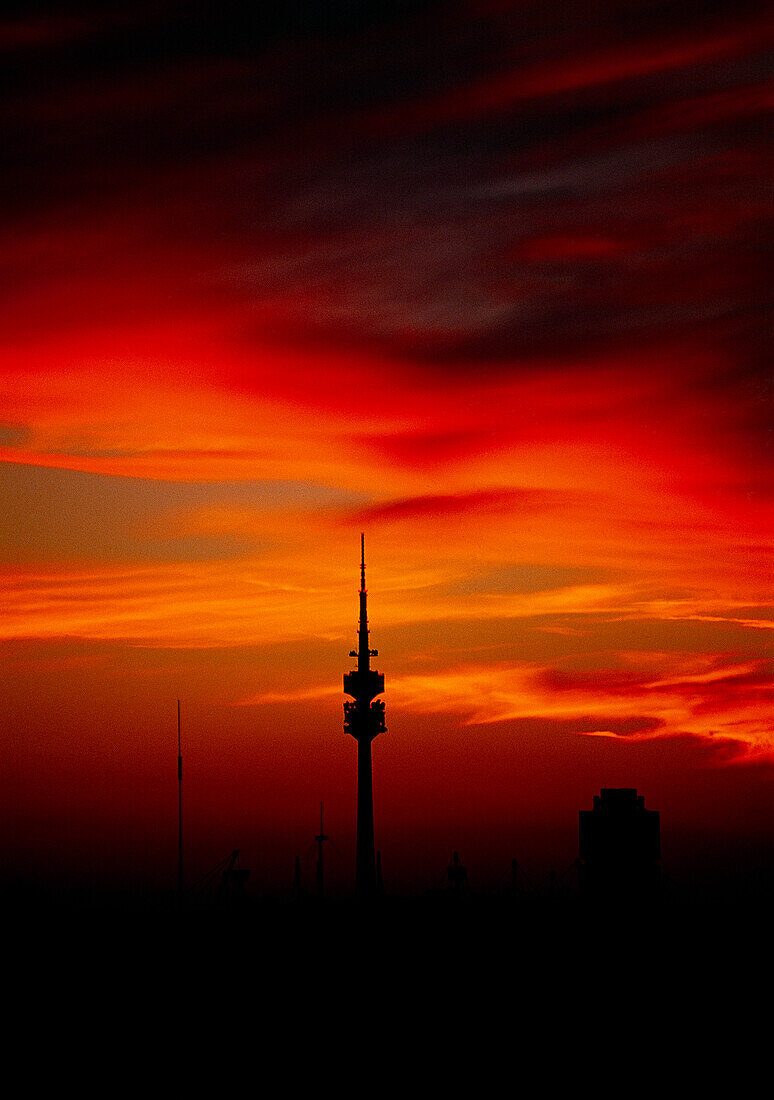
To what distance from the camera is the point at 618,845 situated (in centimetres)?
16938

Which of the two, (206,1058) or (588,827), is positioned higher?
(588,827)

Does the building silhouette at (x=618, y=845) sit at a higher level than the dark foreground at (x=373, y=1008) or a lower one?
higher

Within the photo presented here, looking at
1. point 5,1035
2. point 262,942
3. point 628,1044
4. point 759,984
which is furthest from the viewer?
point 262,942

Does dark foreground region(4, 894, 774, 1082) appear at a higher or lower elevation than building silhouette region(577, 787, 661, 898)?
lower

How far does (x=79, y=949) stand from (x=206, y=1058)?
6034 centimetres

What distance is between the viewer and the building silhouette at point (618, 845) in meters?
168

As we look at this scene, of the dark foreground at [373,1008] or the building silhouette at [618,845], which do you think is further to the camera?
the building silhouette at [618,845]

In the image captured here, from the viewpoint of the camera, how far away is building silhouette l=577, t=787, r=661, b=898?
16775cm

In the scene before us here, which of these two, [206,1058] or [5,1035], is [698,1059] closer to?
[206,1058]

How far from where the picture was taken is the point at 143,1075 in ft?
422

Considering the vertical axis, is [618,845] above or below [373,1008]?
above

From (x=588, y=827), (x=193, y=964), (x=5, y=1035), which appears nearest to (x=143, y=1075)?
(x=5, y=1035)

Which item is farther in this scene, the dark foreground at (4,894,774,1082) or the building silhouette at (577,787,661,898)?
the building silhouette at (577,787,661,898)

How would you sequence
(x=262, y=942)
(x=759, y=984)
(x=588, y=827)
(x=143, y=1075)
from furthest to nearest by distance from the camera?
(x=262, y=942), (x=759, y=984), (x=588, y=827), (x=143, y=1075)
